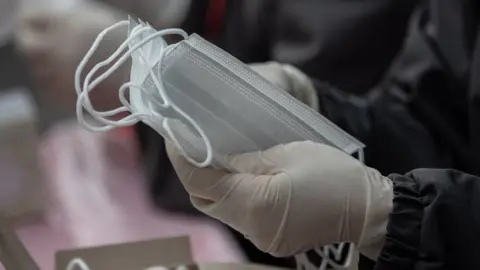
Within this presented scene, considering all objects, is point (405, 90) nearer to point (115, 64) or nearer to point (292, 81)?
point (292, 81)

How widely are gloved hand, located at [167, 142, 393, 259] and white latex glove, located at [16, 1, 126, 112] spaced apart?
31 cm

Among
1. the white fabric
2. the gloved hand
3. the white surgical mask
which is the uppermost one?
the white surgical mask

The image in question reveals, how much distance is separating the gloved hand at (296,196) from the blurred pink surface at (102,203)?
0.19 meters

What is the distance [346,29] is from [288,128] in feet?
1.15

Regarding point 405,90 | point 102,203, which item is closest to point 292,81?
point 405,90

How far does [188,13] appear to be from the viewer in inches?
33.1

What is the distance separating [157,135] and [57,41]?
173 mm

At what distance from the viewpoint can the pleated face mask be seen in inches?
18.1

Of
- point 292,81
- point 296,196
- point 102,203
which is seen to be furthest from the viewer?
point 102,203

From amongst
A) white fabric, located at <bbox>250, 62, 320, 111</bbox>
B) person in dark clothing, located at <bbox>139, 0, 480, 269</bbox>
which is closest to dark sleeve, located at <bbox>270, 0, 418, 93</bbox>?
person in dark clothing, located at <bbox>139, 0, 480, 269</bbox>

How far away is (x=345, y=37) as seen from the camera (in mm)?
810

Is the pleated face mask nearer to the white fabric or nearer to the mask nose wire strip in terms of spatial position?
the mask nose wire strip

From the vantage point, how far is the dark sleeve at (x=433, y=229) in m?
0.47

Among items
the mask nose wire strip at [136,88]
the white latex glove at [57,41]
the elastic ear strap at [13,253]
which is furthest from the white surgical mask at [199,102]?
the white latex glove at [57,41]
